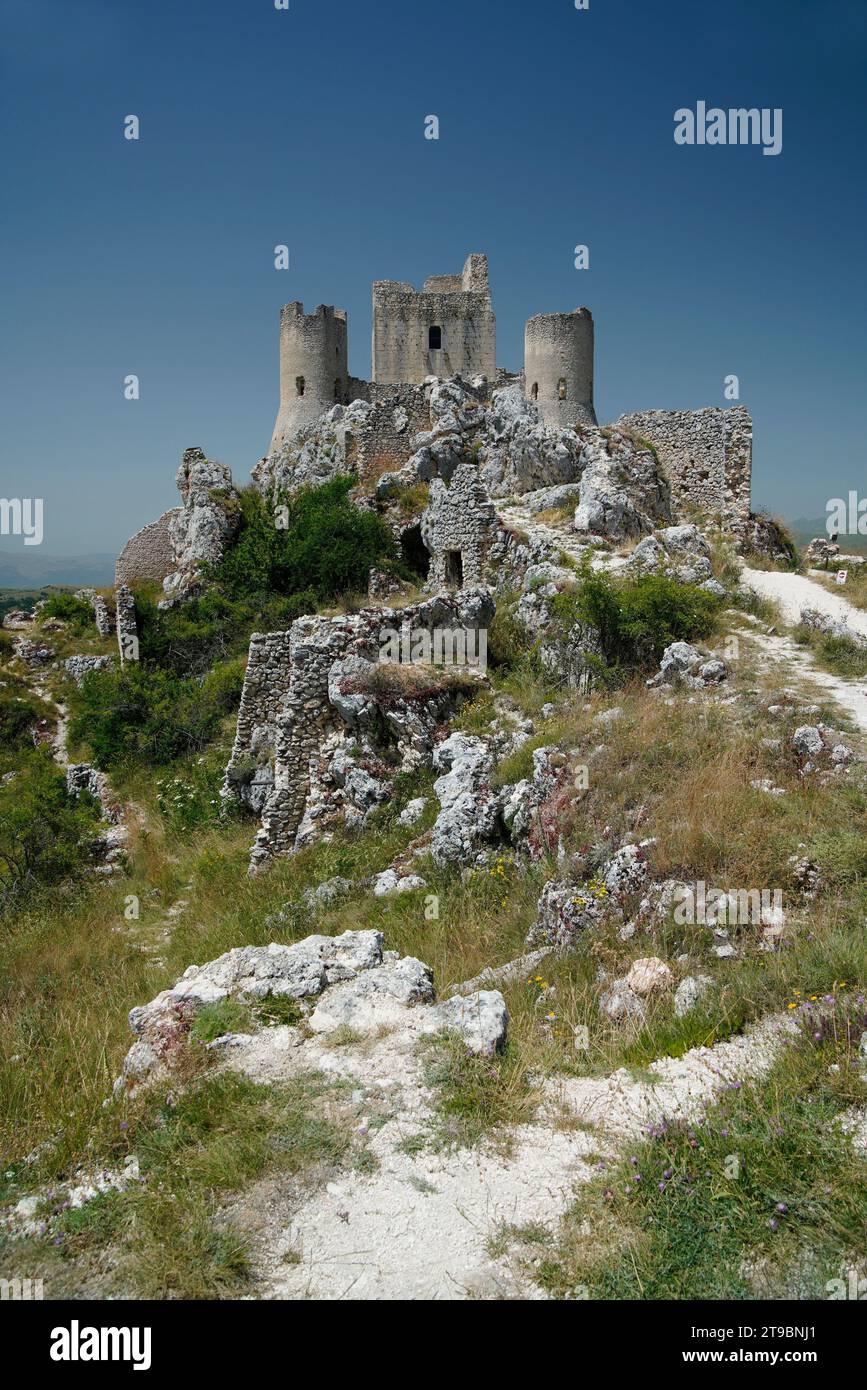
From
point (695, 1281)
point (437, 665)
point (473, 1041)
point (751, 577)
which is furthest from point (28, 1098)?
point (751, 577)

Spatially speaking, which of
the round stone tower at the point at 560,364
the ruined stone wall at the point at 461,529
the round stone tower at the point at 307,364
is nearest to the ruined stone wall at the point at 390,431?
the round stone tower at the point at 560,364

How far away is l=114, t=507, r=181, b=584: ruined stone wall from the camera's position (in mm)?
22031

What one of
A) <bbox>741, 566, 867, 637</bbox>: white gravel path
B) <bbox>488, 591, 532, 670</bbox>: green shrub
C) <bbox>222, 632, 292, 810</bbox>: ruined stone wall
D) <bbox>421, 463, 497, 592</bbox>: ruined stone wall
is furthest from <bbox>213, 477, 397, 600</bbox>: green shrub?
A: <bbox>741, 566, 867, 637</bbox>: white gravel path

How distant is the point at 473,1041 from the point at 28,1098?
2379 millimetres

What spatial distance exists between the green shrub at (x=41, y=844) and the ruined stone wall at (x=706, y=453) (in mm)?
16378

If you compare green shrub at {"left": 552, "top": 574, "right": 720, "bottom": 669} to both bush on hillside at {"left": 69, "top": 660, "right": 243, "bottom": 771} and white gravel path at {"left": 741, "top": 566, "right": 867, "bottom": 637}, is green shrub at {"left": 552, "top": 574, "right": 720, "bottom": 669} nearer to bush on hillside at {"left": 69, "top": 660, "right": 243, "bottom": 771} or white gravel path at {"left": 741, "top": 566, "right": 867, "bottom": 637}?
white gravel path at {"left": 741, "top": 566, "right": 867, "bottom": 637}

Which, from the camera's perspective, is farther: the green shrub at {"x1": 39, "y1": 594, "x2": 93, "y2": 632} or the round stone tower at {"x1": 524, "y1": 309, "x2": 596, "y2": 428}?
the green shrub at {"x1": 39, "y1": 594, "x2": 93, "y2": 632}

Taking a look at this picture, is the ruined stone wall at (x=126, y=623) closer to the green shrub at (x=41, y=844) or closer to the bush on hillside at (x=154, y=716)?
the bush on hillside at (x=154, y=716)

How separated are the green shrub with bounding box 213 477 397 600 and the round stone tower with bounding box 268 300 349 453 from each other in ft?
25.2

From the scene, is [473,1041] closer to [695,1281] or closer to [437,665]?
[695,1281]

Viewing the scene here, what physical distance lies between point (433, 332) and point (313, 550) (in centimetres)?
1402

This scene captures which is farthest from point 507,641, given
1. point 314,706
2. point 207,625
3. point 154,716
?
point 207,625

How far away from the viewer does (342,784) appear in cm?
952

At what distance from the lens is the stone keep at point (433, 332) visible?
27047 mm
